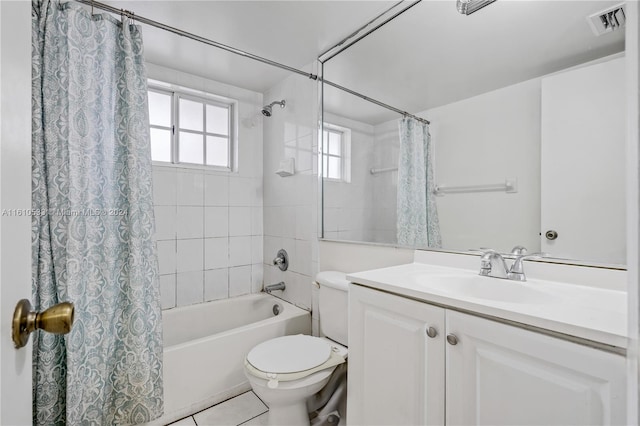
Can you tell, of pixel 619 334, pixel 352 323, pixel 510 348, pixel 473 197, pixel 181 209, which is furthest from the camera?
pixel 181 209

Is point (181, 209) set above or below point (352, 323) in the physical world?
above

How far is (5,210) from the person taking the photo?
1.34 ft

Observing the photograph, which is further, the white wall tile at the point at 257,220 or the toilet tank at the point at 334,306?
the white wall tile at the point at 257,220

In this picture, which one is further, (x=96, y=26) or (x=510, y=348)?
(x=96, y=26)

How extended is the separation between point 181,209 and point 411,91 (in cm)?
180

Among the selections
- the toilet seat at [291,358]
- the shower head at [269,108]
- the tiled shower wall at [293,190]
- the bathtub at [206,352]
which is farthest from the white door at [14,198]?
the shower head at [269,108]

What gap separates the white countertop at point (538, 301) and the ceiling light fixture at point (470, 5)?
3.68 ft

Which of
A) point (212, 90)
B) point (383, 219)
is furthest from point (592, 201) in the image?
point (212, 90)

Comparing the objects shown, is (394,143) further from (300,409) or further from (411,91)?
(300,409)

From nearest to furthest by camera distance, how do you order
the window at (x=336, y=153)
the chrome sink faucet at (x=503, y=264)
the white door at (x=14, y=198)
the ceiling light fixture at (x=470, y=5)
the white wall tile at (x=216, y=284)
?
the white door at (x=14, y=198) → the chrome sink faucet at (x=503, y=264) → the ceiling light fixture at (x=470, y=5) → the window at (x=336, y=153) → the white wall tile at (x=216, y=284)

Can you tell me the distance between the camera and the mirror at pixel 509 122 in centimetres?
94

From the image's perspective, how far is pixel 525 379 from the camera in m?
0.69

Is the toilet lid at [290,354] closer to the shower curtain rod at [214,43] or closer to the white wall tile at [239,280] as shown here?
the white wall tile at [239,280]

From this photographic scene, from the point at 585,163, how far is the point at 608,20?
465 mm
